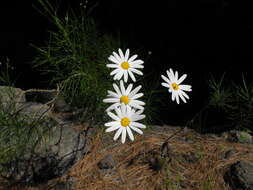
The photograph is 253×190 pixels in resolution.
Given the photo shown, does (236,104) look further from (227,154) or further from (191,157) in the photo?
(191,157)

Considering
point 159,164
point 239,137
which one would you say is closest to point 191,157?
point 159,164

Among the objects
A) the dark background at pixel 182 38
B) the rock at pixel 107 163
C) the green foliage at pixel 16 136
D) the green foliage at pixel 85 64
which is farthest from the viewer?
the dark background at pixel 182 38

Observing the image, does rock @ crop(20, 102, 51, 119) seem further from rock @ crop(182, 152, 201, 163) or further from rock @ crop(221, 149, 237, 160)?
rock @ crop(221, 149, 237, 160)

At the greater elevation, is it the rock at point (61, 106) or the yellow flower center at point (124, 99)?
the yellow flower center at point (124, 99)

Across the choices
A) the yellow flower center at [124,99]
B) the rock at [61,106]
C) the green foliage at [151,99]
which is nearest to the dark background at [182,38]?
the green foliage at [151,99]

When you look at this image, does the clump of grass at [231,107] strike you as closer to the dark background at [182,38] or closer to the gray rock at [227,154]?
the dark background at [182,38]

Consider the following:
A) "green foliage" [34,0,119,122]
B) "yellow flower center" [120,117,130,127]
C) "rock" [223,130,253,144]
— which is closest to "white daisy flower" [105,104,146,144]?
"yellow flower center" [120,117,130,127]
